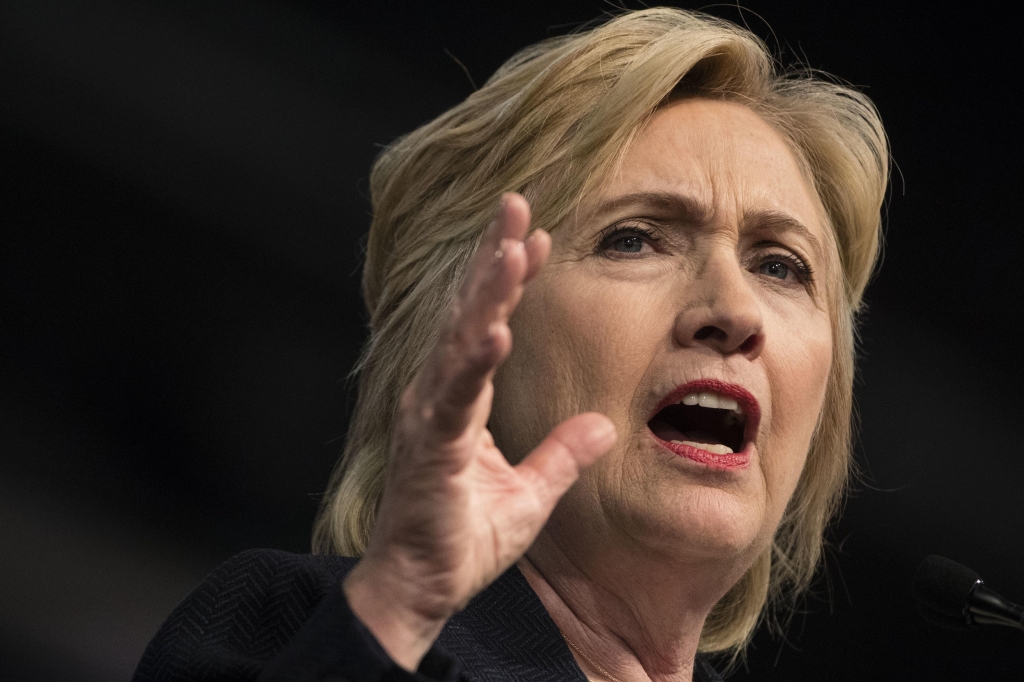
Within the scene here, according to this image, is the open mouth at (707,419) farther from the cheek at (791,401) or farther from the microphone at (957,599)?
the microphone at (957,599)

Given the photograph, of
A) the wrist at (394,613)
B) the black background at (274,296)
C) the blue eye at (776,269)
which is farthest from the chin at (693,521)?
the black background at (274,296)

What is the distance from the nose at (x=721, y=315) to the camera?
1.57 meters

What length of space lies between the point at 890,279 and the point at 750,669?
92 centimetres

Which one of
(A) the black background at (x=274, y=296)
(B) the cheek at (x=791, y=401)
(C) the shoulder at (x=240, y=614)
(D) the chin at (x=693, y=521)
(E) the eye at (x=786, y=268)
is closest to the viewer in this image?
(C) the shoulder at (x=240, y=614)

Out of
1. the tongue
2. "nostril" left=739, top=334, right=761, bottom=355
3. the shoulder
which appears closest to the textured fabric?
the shoulder

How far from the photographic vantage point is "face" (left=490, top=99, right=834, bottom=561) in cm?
157

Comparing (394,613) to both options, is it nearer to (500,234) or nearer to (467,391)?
(467,391)

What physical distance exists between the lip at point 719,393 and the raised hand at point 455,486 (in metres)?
0.45

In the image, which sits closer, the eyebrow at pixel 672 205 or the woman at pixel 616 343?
the woman at pixel 616 343

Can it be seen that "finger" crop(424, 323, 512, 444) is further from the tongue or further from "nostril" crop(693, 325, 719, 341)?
the tongue

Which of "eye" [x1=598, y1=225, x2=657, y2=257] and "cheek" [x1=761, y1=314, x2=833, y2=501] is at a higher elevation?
"eye" [x1=598, y1=225, x2=657, y2=257]

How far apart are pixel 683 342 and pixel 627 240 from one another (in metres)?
0.19

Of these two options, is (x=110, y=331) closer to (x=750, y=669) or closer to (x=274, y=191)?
(x=274, y=191)

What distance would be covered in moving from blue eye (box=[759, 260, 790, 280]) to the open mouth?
0.23m
